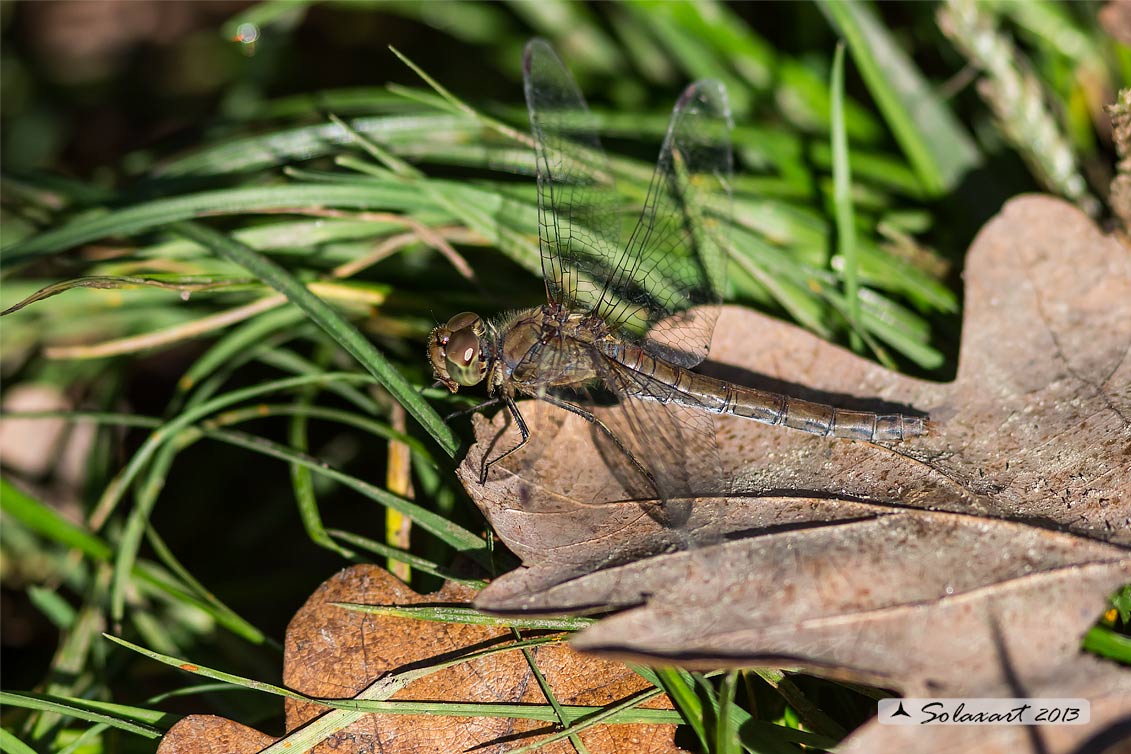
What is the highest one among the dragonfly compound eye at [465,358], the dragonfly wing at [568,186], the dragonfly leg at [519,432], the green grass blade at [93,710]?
the dragonfly wing at [568,186]

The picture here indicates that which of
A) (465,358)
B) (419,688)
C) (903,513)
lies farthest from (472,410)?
(903,513)

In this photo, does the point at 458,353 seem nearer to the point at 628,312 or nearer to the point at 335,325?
the point at 335,325

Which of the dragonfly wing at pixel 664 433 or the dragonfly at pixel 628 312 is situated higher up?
the dragonfly at pixel 628 312

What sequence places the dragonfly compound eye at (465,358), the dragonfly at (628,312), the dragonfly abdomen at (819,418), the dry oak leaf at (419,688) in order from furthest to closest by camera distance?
the dragonfly compound eye at (465,358) < the dragonfly at (628,312) < the dragonfly abdomen at (819,418) < the dry oak leaf at (419,688)

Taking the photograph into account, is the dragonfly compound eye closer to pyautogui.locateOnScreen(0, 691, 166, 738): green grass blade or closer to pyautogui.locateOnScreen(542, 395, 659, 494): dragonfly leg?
pyautogui.locateOnScreen(542, 395, 659, 494): dragonfly leg

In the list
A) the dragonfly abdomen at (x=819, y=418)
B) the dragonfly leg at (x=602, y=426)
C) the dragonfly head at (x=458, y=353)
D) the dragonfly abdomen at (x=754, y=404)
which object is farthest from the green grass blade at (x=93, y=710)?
the dragonfly abdomen at (x=819, y=418)

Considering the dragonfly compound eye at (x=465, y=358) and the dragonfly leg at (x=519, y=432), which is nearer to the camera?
the dragonfly leg at (x=519, y=432)

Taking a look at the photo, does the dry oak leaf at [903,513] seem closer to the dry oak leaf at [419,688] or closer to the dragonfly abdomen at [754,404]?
the dragonfly abdomen at [754,404]
